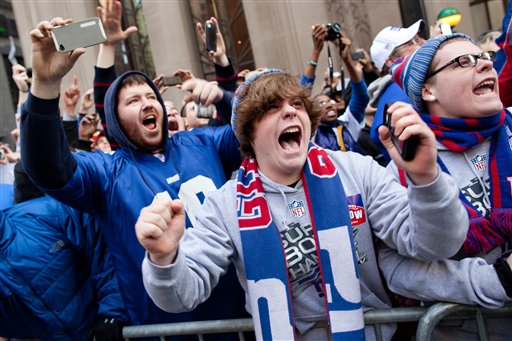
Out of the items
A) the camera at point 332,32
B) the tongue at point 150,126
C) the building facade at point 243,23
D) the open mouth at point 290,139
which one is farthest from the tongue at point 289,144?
the building facade at point 243,23

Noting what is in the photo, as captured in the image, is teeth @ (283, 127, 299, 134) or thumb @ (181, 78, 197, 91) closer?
teeth @ (283, 127, 299, 134)

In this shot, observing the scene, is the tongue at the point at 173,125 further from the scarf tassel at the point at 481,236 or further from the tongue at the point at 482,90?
the scarf tassel at the point at 481,236

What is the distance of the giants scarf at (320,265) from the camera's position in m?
1.87

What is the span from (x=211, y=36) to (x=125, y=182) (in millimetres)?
1224

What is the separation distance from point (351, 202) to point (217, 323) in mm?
781

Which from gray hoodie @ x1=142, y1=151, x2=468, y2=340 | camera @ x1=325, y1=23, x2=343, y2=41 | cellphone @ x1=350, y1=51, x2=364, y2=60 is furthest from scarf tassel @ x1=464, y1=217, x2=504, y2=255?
cellphone @ x1=350, y1=51, x2=364, y2=60

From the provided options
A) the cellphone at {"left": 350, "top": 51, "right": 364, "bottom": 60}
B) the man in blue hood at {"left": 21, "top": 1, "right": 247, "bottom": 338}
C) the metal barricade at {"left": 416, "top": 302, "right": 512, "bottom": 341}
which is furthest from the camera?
the cellphone at {"left": 350, "top": 51, "right": 364, "bottom": 60}

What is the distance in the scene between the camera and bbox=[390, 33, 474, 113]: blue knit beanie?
2.15 metres

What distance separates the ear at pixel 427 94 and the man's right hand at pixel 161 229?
122 cm

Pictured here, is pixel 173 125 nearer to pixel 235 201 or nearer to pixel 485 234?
pixel 235 201

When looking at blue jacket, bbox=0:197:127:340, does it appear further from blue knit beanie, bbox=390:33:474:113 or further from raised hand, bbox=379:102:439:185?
blue knit beanie, bbox=390:33:474:113

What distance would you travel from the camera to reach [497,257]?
1952mm

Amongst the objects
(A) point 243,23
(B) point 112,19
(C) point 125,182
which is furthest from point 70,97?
(A) point 243,23

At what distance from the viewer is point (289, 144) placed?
208cm
